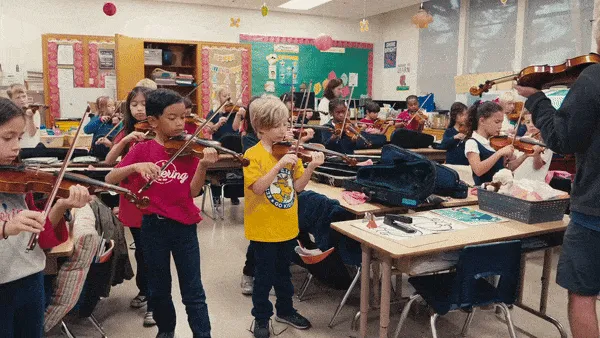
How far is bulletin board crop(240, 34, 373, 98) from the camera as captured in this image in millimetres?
8734

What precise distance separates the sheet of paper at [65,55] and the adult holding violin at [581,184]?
6.81 meters

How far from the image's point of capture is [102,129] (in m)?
4.24

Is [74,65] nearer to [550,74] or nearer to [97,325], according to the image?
[97,325]

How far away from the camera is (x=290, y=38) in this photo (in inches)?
350

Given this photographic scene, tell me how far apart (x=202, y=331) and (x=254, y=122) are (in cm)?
99

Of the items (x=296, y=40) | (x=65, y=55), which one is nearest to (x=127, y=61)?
(x=65, y=55)

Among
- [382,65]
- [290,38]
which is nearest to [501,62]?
[382,65]

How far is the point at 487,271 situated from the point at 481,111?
1445 mm

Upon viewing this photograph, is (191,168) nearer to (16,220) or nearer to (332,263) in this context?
(16,220)

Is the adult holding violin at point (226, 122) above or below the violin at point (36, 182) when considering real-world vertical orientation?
above

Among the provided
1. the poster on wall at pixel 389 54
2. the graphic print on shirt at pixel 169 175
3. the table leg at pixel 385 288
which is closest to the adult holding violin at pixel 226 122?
the graphic print on shirt at pixel 169 175

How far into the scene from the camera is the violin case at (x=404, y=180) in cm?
246

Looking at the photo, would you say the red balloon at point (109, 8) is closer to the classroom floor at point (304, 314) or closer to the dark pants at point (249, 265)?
the classroom floor at point (304, 314)

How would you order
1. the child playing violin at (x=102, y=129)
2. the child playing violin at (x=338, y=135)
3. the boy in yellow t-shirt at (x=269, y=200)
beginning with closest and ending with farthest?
1. the boy in yellow t-shirt at (x=269, y=200)
2. the child playing violin at (x=102, y=129)
3. the child playing violin at (x=338, y=135)
